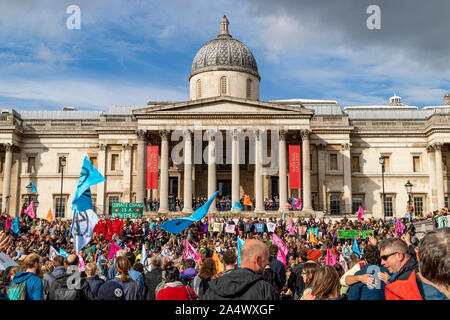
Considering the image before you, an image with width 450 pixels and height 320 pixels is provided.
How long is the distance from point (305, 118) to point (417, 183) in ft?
50.9

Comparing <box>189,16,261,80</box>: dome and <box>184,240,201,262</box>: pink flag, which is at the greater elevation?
<box>189,16,261,80</box>: dome

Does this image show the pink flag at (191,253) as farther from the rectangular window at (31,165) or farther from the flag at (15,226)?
the rectangular window at (31,165)

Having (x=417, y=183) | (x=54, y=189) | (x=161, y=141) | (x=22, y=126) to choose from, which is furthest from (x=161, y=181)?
(x=417, y=183)

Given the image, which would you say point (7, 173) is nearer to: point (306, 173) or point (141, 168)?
point (141, 168)

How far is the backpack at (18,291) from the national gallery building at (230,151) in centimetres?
3780

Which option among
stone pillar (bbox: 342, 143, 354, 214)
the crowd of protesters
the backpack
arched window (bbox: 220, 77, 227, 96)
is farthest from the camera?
arched window (bbox: 220, 77, 227, 96)

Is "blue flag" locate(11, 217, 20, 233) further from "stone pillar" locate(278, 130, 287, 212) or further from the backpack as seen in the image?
the backpack

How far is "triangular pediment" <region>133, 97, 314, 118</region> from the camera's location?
4547 centimetres

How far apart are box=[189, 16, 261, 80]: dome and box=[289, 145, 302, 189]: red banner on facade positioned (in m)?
13.3

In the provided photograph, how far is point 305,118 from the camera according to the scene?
45.9m

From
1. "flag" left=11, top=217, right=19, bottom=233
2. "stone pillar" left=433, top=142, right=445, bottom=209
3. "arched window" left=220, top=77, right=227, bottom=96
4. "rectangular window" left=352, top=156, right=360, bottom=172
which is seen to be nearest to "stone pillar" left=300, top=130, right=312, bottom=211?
"rectangular window" left=352, top=156, right=360, bottom=172

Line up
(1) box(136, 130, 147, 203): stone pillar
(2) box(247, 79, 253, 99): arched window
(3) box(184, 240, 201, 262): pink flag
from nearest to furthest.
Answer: (3) box(184, 240, 201, 262): pink flag < (1) box(136, 130, 147, 203): stone pillar < (2) box(247, 79, 253, 99): arched window

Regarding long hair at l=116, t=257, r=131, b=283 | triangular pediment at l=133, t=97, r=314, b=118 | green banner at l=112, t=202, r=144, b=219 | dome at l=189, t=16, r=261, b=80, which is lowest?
long hair at l=116, t=257, r=131, b=283
